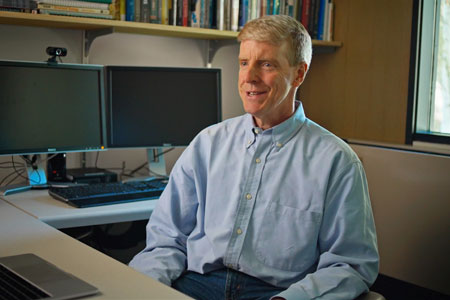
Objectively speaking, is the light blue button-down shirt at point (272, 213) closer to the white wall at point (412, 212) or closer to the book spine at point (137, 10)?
the book spine at point (137, 10)

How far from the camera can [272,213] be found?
1.76 meters

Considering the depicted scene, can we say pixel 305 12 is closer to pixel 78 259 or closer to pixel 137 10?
pixel 137 10

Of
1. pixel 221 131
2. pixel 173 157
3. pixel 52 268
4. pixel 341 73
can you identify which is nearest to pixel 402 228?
pixel 341 73

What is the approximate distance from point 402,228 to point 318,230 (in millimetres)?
1358

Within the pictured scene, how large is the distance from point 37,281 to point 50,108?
1.27m

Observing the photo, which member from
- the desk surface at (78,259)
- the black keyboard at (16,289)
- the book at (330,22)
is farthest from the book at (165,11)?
the black keyboard at (16,289)

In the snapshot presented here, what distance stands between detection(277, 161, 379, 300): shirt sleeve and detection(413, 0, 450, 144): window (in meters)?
1.45

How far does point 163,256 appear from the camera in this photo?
182 centimetres

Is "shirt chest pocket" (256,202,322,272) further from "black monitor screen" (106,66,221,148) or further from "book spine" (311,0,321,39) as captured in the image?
"book spine" (311,0,321,39)

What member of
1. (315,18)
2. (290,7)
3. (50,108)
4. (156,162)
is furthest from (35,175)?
(315,18)

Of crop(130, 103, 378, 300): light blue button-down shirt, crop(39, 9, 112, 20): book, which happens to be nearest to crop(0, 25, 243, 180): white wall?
crop(39, 9, 112, 20): book

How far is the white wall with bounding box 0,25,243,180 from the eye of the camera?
2713mm

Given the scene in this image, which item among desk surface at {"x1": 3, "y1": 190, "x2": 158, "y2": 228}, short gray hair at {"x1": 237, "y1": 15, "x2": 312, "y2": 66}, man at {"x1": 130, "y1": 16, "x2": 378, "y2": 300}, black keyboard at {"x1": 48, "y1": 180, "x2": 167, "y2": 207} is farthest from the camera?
black keyboard at {"x1": 48, "y1": 180, "x2": 167, "y2": 207}

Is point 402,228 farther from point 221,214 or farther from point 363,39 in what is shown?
point 221,214
